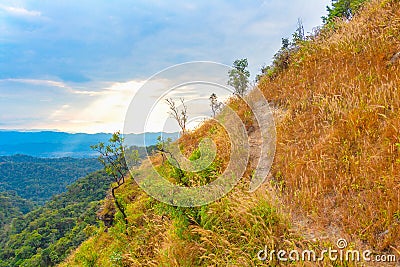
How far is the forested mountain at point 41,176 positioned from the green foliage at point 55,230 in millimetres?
49713

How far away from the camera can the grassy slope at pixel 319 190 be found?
10.4 feet

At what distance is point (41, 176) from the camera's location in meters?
109

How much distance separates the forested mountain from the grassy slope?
331 ft

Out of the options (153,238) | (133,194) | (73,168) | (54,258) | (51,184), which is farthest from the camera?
(73,168)

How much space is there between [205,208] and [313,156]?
6.28 feet

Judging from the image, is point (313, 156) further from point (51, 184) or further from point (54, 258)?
point (51, 184)

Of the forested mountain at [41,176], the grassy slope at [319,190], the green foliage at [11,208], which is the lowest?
the green foliage at [11,208]

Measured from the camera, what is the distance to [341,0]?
591 inches

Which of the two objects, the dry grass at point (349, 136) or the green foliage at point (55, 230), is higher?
the dry grass at point (349, 136)

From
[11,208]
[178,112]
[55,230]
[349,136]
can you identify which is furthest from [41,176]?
[349,136]

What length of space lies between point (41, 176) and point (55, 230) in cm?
8464

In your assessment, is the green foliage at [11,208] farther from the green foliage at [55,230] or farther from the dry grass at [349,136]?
the dry grass at [349,136]

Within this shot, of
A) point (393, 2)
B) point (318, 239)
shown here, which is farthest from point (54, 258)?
point (393, 2)

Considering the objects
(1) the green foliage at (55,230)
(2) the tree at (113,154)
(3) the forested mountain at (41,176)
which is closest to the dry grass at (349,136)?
(2) the tree at (113,154)
